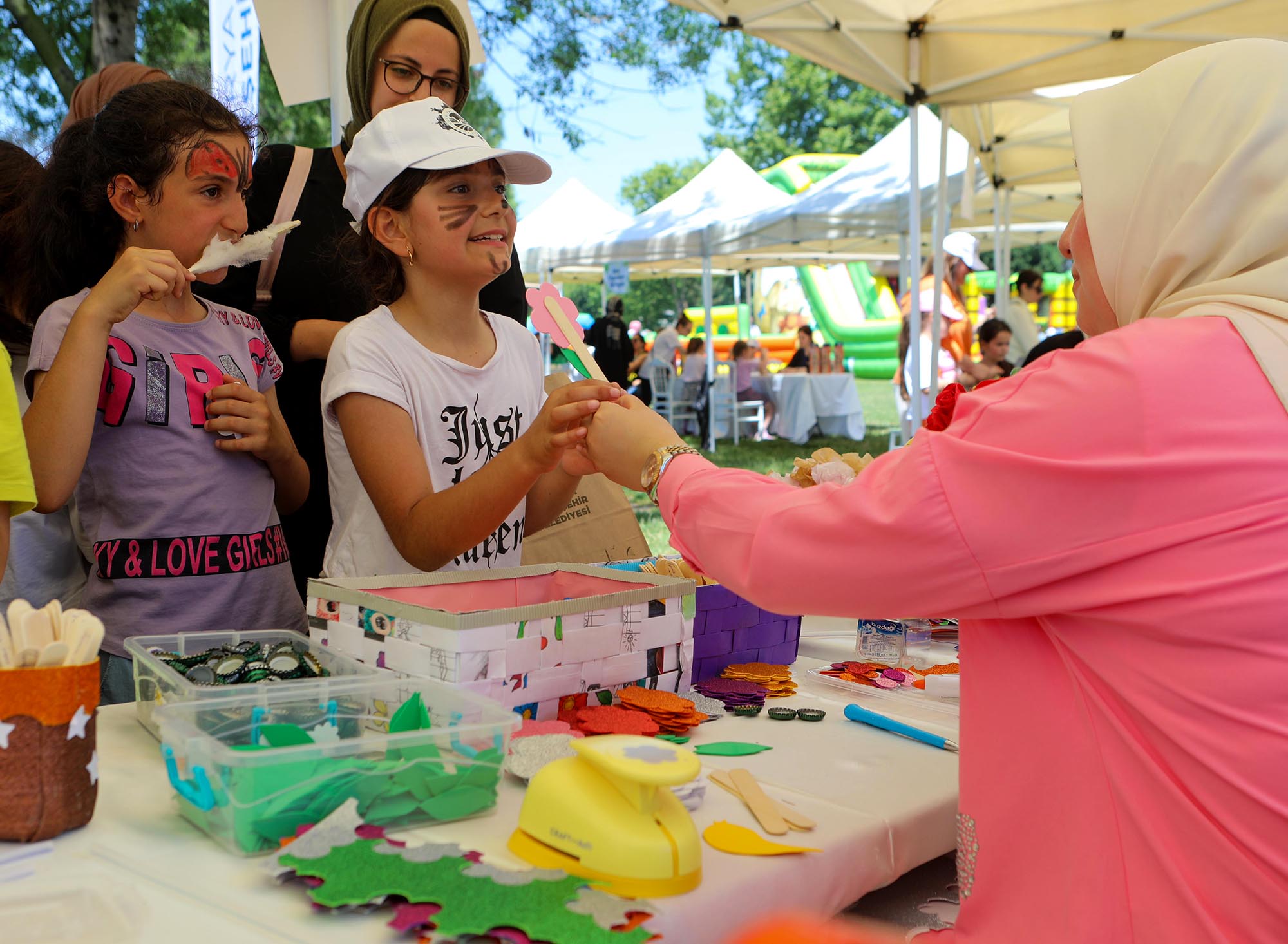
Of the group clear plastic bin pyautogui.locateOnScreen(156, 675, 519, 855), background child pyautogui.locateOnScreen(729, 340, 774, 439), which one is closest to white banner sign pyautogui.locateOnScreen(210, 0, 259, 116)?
clear plastic bin pyautogui.locateOnScreen(156, 675, 519, 855)

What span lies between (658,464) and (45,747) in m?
0.62

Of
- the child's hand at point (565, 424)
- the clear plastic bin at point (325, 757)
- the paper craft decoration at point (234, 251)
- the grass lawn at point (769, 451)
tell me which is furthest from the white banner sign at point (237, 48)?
the grass lawn at point (769, 451)

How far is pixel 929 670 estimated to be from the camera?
61.3 inches

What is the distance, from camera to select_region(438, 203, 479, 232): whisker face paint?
1637 mm

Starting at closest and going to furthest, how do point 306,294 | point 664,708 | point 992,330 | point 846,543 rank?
point 846,543 < point 664,708 < point 306,294 < point 992,330

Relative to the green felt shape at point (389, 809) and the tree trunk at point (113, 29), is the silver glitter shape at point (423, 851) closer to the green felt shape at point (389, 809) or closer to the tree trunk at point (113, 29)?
the green felt shape at point (389, 809)

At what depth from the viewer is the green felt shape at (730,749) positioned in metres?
1.15

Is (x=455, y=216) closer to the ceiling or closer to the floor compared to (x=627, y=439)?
closer to the ceiling

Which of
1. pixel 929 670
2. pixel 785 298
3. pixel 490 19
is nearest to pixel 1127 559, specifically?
pixel 929 670

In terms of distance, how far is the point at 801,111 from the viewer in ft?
A: 116

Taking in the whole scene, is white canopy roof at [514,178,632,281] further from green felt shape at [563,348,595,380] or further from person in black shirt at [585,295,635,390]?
green felt shape at [563,348,595,380]

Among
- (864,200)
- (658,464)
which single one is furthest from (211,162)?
(864,200)

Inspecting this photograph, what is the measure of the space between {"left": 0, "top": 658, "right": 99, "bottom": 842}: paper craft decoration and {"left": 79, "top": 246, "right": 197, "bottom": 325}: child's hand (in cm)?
72

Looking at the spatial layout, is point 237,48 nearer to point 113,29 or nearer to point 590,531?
point 590,531
